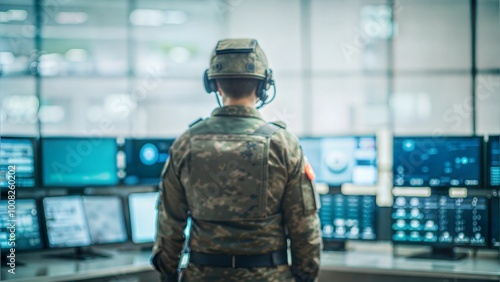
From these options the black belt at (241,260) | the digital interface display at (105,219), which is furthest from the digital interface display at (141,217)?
the black belt at (241,260)

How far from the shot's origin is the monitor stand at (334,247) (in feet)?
11.0

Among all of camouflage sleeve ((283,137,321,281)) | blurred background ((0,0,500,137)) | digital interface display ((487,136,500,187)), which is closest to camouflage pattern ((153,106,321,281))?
camouflage sleeve ((283,137,321,281))

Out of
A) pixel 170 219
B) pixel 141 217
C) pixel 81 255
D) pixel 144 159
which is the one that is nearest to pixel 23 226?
pixel 81 255

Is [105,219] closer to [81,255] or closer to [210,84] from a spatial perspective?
[81,255]

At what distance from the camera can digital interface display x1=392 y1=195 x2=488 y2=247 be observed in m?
3.09

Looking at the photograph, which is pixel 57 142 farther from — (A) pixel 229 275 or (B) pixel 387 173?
(B) pixel 387 173

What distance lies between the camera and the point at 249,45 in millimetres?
2293

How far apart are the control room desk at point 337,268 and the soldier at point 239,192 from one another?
72cm

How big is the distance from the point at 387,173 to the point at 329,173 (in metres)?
1.01

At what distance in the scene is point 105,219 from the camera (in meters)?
3.33

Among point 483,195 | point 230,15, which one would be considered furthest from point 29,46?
point 483,195

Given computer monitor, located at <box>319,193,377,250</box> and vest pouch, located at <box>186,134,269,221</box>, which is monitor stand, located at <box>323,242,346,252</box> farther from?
vest pouch, located at <box>186,134,269,221</box>

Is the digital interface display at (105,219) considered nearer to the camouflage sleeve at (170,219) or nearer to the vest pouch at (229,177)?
the camouflage sleeve at (170,219)

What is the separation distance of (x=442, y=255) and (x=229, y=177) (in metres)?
1.44
